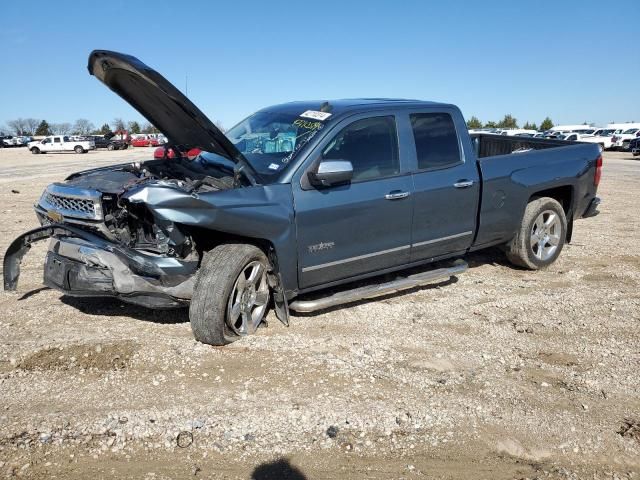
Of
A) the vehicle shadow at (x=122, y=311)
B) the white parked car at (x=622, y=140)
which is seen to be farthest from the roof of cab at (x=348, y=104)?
the white parked car at (x=622, y=140)

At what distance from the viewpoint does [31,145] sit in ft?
151

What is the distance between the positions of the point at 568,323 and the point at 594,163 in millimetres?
2526

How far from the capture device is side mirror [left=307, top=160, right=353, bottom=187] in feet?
13.5

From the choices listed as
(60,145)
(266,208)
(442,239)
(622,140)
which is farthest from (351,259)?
(60,145)

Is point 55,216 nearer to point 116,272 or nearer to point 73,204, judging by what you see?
point 73,204

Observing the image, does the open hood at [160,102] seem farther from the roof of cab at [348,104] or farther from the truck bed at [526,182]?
the truck bed at [526,182]

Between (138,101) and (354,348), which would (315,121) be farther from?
(354,348)

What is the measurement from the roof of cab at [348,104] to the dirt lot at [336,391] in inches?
69.7

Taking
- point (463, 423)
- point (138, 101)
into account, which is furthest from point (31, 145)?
point (463, 423)

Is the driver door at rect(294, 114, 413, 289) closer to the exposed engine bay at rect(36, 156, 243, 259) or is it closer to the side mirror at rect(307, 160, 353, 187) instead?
the side mirror at rect(307, 160, 353, 187)

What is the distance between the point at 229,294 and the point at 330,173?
1.17 m

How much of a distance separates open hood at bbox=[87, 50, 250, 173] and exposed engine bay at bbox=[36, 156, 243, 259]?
1.00ft

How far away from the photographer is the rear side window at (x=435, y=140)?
4.92m

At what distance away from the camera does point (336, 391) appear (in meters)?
3.45
